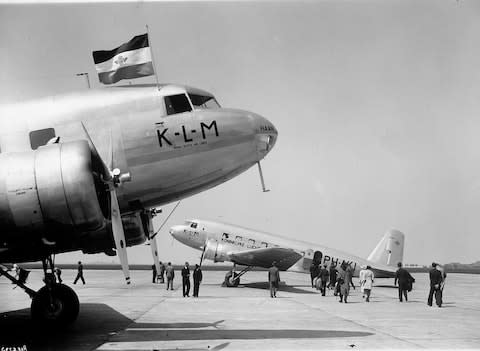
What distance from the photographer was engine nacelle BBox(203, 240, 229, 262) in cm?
2756

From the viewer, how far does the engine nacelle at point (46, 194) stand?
820 cm

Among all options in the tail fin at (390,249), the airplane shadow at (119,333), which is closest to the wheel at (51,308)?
the airplane shadow at (119,333)

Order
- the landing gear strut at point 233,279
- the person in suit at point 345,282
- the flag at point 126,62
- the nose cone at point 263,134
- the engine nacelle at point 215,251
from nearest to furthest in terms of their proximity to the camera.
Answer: the nose cone at point 263,134
the flag at point 126,62
the person in suit at point 345,282
the engine nacelle at point 215,251
the landing gear strut at point 233,279

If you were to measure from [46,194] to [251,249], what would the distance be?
21313 millimetres

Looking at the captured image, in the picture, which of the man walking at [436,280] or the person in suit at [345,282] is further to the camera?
the person in suit at [345,282]

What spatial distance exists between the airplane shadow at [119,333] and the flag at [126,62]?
18.4ft

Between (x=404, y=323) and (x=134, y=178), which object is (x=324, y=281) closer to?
(x=404, y=323)

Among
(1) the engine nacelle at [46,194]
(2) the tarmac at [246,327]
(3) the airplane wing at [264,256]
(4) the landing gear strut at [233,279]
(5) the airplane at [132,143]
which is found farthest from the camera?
(4) the landing gear strut at [233,279]

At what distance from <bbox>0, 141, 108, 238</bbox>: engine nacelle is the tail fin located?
28894mm

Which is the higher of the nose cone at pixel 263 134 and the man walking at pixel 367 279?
the nose cone at pixel 263 134

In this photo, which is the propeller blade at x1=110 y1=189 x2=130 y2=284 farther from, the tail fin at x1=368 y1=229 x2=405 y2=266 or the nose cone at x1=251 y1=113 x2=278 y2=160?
the tail fin at x1=368 y1=229 x2=405 y2=266

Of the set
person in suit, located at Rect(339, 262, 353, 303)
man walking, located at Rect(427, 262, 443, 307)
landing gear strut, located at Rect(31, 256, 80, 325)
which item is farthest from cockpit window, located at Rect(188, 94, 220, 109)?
person in suit, located at Rect(339, 262, 353, 303)

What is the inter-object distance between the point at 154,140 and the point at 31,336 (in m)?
4.73

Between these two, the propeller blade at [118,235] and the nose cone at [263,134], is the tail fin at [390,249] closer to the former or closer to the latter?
the nose cone at [263,134]
